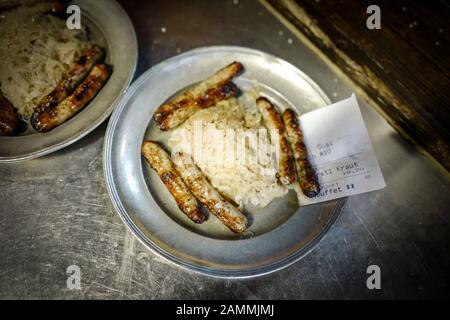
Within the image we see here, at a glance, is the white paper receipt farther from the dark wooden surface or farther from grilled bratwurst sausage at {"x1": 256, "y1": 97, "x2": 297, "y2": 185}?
the dark wooden surface

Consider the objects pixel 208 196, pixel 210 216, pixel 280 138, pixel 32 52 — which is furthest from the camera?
pixel 32 52

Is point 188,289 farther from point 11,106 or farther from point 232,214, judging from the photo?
point 11,106

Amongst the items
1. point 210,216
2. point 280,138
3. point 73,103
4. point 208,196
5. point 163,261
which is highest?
point 73,103

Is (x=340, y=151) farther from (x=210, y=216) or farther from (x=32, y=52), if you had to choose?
(x=32, y=52)

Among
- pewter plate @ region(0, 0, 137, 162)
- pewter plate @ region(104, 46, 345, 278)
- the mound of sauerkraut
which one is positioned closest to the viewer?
pewter plate @ region(104, 46, 345, 278)

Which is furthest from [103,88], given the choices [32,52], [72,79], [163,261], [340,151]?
[340,151]

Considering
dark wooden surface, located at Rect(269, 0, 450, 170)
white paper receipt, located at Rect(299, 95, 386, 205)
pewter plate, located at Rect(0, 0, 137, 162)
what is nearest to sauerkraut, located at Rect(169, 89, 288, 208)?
white paper receipt, located at Rect(299, 95, 386, 205)

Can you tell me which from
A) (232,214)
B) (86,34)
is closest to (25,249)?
(232,214)
